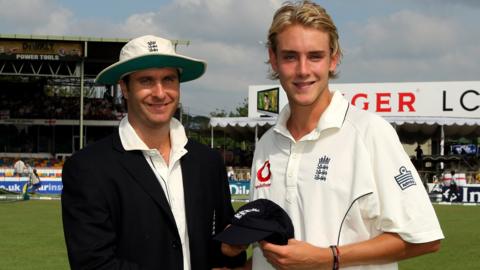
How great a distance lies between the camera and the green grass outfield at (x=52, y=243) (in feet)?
32.8

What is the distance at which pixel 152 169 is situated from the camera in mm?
3125

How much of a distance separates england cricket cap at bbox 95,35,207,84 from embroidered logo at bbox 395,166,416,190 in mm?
1197

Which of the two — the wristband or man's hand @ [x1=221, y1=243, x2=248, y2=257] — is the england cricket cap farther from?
the wristband

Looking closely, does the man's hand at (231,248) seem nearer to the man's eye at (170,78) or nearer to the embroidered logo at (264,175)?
the embroidered logo at (264,175)

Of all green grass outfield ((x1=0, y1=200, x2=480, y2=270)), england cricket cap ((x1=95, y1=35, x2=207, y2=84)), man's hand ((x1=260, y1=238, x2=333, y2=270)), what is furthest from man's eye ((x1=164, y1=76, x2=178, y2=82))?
green grass outfield ((x1=0, y1=200, x2=480, y2=270))

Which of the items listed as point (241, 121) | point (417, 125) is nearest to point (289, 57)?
point (241, 121)

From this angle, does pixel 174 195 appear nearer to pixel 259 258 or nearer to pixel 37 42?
pixel 259 258

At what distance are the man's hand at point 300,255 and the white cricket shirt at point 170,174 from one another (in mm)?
564

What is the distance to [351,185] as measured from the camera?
9.12 ft

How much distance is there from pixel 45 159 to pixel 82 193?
4326 cm

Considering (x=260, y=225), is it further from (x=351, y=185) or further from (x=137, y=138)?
(x=137, y=138)

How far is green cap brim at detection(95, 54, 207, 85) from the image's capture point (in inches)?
122

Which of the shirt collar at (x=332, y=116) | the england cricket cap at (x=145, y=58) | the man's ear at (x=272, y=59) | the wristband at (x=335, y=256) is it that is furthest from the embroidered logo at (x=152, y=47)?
the wristband at (x=335, y=256)

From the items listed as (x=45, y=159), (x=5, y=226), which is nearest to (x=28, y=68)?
(x=45, y=159)
